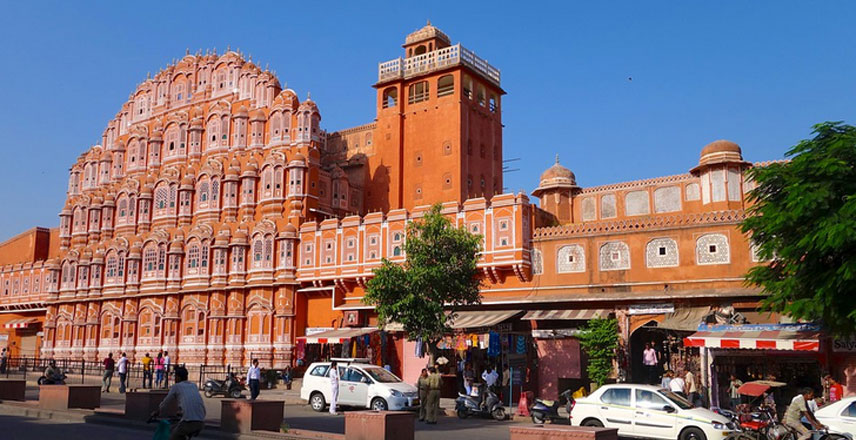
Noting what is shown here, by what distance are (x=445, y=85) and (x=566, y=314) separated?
1913cm

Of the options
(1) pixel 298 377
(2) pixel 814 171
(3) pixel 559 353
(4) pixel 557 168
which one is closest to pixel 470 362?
(3) pixel 559 353

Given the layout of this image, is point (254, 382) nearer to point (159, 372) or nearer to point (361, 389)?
point (361, 389)

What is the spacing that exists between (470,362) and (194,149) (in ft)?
85.8

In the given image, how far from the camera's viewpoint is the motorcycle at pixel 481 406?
22.8m

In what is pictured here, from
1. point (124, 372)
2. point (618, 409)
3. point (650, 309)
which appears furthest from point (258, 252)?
point (618, 409)

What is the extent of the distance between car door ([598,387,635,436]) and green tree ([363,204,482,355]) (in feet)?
30.2

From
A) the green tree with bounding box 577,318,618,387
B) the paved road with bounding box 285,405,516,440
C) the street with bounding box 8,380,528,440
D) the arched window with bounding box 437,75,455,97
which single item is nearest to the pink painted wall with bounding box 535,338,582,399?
the green tree with bounding box 577,318,618,387

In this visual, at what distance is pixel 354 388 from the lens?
22.9 metres

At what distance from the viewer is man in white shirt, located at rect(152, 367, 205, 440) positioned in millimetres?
10094

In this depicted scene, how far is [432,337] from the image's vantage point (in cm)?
2644

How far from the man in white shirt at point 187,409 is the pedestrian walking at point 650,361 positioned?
68.0 ft

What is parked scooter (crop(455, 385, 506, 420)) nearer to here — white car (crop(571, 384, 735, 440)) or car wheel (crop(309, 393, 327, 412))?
car wheel (crop(309, 393, 327, 412))

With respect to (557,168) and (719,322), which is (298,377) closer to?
(557,168)

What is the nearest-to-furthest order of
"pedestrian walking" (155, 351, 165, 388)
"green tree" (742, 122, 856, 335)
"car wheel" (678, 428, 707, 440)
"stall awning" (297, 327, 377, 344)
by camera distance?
1. "car wheel" (678, 428, 707, 440)
2. "green tree" (742, 122, 856, 335)
3. "pedestrian walking" (155, 351, 165, 388)
4. "stall awning" (297, 327, 377, 344)
